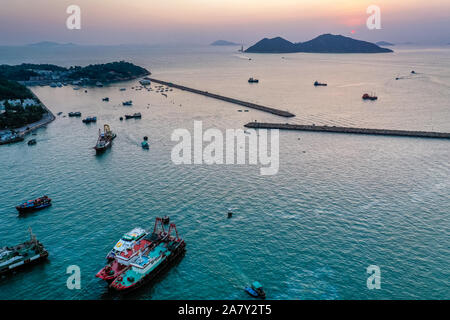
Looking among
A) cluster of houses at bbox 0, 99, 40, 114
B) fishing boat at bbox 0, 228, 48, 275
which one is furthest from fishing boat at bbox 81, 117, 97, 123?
fishing boat at bbox 0, 228, 48, 275

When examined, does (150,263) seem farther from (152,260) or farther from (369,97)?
(369,97)

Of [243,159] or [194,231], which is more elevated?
[243,159]

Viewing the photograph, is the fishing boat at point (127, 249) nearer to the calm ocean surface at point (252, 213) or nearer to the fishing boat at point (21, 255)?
the calm ocean surface at point (252, 213)

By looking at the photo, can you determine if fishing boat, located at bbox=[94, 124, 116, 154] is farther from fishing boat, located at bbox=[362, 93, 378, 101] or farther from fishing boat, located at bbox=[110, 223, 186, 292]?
fishing boat, located at bbox=[362, 93, 378, 101]

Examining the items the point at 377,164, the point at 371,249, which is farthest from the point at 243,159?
the point at 371,249

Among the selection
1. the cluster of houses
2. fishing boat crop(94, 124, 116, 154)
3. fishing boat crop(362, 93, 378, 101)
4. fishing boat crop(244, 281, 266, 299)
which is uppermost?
fishing boat crop(362, 93, 378, 101)

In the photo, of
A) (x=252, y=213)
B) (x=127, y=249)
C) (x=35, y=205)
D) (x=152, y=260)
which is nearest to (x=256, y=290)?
(x=152, y=260)

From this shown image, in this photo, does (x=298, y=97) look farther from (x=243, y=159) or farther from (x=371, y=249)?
(x=371, y=249)
